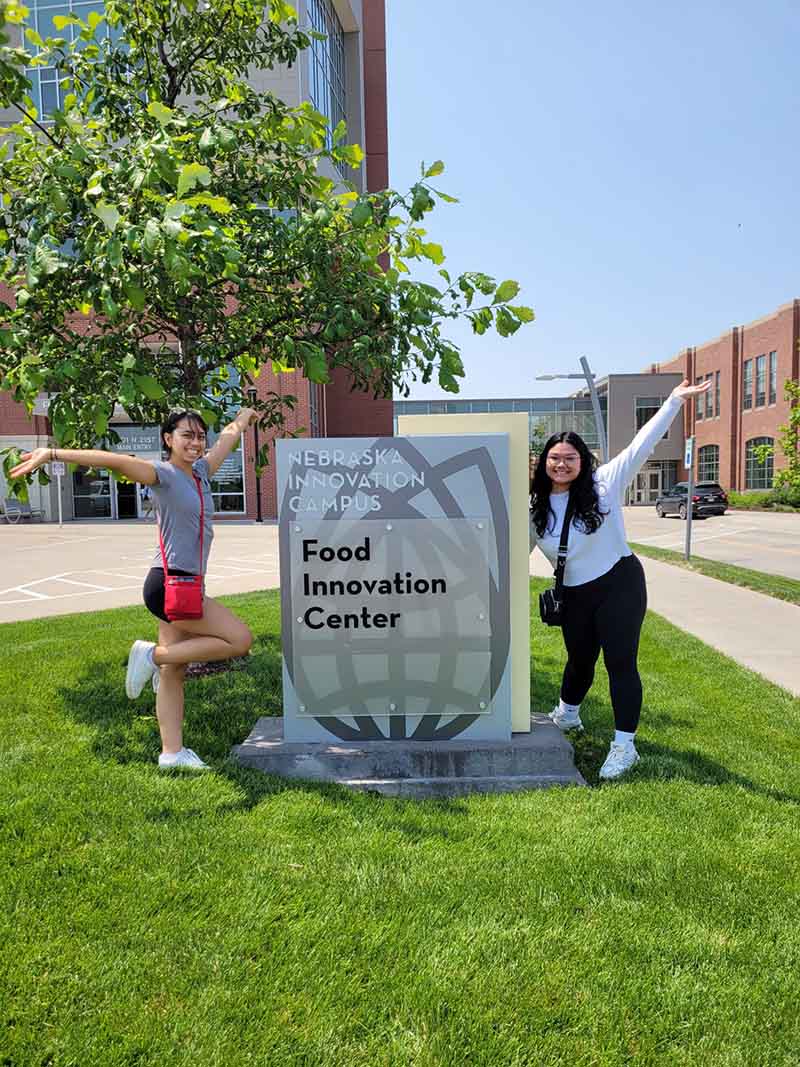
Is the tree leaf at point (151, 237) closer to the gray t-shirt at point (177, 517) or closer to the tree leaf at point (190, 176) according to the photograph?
the tree leaf at point (190, 176)

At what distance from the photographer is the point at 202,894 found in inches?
105

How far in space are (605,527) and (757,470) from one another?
50.4 m

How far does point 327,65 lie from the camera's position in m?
30.0

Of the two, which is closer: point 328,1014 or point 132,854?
point 328,1014

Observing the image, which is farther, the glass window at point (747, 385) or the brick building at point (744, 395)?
the glass window at point (747, 385)

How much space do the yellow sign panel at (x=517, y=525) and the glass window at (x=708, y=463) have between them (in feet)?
182

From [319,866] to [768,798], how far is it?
7.10ft

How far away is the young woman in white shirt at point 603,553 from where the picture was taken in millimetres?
3764

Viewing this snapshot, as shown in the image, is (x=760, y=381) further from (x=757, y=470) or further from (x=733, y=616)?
(x=733, y=616)

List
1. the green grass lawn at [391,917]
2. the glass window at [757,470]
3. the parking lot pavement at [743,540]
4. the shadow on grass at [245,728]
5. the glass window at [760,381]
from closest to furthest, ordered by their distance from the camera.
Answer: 1. the green grass lawn at [391,917]
2. the shadow on grass at [245,728]
3. the parking lot pavement at [743,540]
4. the glass window at [757,470]
5. the glass window at [760,381]

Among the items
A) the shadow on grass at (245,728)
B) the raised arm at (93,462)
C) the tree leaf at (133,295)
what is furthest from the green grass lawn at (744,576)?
the tree leaf at (133,295)

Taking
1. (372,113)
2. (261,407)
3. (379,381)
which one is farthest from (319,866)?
(372,113)

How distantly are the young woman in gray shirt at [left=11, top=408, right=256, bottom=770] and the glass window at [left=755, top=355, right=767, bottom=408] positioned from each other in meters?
51.5

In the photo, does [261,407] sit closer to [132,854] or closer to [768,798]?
[132,854]
